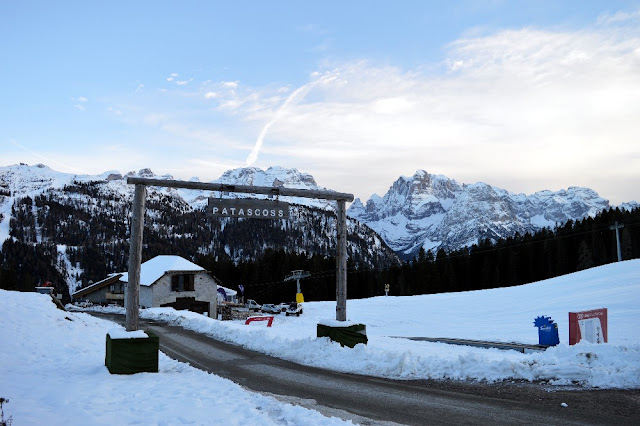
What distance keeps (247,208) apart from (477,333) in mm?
20849

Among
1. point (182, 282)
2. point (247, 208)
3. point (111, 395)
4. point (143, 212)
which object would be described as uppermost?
point (247, 208)

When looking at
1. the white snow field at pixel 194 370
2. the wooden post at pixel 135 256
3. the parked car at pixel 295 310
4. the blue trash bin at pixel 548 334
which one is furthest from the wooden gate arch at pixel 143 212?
the parked car at pixel 295 310

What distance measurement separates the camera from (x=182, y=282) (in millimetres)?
65438

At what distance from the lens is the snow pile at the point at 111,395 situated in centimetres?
848

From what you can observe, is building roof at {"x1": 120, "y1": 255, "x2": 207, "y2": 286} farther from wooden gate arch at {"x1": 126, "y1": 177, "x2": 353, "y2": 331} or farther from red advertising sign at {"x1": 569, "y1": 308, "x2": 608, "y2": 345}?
red advertising sign at {"x1": 569, "y1": 308, "x2": 608, "y2": 345}

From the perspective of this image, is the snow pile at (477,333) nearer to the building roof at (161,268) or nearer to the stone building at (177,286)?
the stone building at (177,286)

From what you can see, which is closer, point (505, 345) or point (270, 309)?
point (505, 345)

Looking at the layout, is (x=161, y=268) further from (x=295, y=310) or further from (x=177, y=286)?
(x=295, y=310)

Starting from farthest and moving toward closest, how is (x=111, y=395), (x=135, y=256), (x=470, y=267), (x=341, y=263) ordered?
(x=470, y=267) < (x=341, y=263) < (x=135, y=256) < (x=111, y=395)

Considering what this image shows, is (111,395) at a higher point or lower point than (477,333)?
higher

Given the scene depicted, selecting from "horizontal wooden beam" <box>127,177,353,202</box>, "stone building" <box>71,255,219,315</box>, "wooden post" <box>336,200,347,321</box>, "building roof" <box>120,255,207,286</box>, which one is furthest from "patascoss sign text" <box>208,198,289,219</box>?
"building roof" <box>120,255,207,286</box>

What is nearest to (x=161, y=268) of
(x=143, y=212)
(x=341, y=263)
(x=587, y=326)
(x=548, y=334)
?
(x=341, y=263)

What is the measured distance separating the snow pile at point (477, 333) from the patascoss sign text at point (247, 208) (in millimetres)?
4780

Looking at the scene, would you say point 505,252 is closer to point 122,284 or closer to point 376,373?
point 122,284
